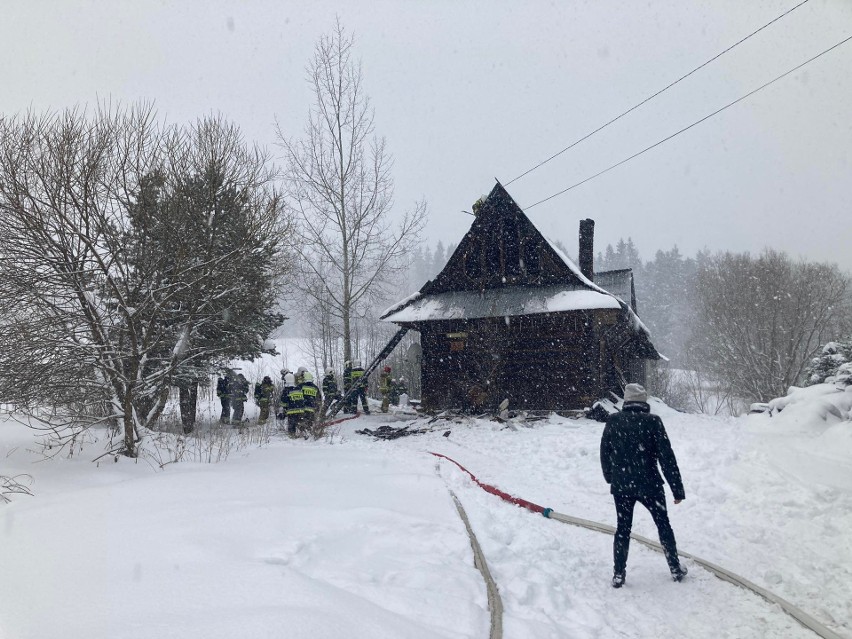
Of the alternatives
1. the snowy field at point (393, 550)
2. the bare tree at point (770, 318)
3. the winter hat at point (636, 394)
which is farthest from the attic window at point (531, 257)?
the bare tree at point (770, 318)

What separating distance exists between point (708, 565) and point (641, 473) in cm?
112

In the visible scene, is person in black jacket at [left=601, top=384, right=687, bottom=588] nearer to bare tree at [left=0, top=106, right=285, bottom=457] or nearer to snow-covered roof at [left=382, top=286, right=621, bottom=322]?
bare tree at [left=0, top=106, right=285, bottom=457]

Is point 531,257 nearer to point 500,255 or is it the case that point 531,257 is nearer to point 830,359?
point 500,255

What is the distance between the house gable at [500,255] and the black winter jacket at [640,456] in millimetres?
11758

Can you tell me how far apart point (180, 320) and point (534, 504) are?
699 centimetres

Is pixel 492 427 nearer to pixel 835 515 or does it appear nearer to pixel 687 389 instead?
pixel 835 515

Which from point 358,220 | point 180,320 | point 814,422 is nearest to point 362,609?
point 180,320

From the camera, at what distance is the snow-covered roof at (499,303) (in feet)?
47.5

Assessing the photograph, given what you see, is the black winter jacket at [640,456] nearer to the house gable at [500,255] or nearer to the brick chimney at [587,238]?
the house gable at [500,255]

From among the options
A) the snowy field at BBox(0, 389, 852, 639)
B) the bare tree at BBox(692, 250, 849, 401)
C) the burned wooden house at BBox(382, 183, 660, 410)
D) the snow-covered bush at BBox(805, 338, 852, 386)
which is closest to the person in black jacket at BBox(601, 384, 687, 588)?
the snowy field at BBox(0, 389, 852, 639)

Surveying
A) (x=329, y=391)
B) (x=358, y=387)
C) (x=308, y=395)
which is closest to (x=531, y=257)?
(x=358, y=387)

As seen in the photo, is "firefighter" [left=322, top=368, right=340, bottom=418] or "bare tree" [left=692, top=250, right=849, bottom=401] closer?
"firefighter" [left=322, top=368, right=340, bottom=418]

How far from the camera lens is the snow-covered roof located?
14.5 metres

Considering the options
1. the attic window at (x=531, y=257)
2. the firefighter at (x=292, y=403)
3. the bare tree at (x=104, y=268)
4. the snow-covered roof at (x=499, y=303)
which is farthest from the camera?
the attic window at (x=531, y=257)
